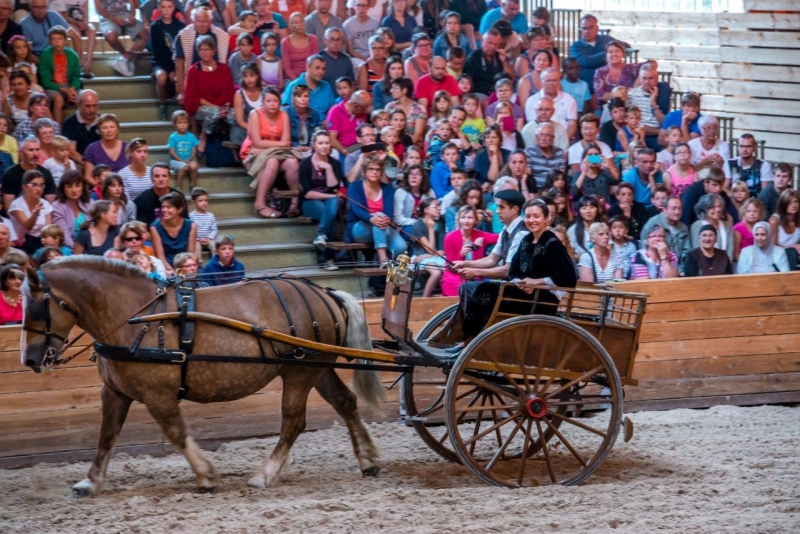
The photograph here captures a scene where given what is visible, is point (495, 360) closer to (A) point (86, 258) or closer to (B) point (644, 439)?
(B) point (644, 439)

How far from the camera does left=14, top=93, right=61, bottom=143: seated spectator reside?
939 centimetres

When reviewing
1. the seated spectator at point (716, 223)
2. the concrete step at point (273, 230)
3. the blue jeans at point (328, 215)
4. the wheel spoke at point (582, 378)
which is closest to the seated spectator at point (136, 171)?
the concrete step at point (273, 230)

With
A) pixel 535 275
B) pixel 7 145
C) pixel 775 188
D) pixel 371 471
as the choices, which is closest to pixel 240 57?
pixel 7 145

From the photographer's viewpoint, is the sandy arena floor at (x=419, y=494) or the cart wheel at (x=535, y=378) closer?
the sandy arena floor at (x=419, y=494)

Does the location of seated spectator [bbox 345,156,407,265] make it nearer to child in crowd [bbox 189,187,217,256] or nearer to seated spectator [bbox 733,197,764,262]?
child in crowd [bbox 189,187,217,256]

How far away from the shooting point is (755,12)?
1451cm

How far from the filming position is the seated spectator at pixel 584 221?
30.3 feet

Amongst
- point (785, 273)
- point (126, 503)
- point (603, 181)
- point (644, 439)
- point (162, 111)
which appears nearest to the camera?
point (126, 503)

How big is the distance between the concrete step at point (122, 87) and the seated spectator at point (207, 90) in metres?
1.17

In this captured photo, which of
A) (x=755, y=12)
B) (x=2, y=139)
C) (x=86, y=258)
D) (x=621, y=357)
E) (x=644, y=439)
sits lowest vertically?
(x=644, y=439)

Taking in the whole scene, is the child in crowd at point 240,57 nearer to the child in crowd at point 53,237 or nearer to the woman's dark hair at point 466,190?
the woman's dark hair at point 466,190

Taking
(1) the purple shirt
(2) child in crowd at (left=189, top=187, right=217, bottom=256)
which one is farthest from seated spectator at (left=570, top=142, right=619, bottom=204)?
(1) the purple shirt

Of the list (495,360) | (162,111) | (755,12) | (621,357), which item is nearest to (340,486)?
(495,360)

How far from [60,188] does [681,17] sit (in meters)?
9.99
